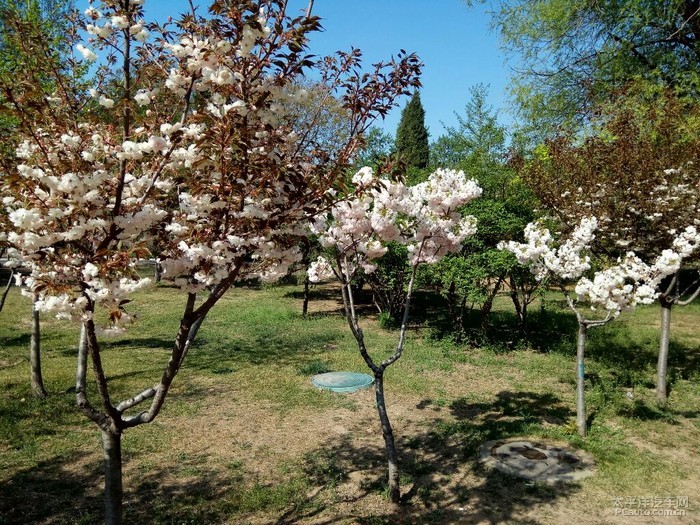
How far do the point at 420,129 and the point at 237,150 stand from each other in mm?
45524

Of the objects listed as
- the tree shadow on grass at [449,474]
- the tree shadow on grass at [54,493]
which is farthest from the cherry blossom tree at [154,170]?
the tree shadow on grass at [449,474]

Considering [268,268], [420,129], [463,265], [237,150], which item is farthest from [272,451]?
[420,129]

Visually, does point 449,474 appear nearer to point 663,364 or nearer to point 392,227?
point 392,227

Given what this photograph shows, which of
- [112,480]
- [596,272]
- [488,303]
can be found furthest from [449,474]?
[488,303]

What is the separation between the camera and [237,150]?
282cm

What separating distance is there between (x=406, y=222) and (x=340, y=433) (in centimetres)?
302

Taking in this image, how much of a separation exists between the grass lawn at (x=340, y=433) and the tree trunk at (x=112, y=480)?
1.29m

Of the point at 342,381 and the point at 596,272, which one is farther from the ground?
the point at 596,272

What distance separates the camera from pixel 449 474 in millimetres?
5691

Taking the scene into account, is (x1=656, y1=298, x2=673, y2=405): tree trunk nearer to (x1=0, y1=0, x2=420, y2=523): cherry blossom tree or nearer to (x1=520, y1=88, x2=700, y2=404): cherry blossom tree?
(x1=520, y1=88, x2=700, y2=404): cherry blossom tree

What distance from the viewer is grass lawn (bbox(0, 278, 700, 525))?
495cm

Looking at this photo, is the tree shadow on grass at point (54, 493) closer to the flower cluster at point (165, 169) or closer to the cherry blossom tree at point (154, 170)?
the cherry blossom tree at point (154, 170)

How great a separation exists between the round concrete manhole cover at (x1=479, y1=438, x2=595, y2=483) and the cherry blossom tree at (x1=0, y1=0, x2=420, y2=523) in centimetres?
412

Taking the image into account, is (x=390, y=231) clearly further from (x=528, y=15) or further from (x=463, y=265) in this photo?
(x=528, y=15)
